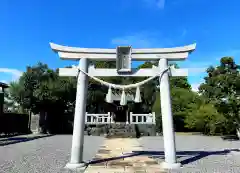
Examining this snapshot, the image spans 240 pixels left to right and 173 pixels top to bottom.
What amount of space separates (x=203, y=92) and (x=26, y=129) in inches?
646

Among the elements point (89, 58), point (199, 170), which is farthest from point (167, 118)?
point (89, 58)

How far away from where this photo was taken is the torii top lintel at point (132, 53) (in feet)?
22.7

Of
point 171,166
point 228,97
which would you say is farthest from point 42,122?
point 171,166

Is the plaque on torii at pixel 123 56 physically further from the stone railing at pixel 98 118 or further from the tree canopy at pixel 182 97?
the stone railing at pixel 98 118

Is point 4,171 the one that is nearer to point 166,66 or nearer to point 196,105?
point 166,66

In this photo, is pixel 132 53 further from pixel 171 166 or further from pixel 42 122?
pixel 42 122

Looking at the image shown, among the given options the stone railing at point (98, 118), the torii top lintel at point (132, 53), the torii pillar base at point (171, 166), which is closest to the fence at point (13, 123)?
the stone railing at point (98, 118)

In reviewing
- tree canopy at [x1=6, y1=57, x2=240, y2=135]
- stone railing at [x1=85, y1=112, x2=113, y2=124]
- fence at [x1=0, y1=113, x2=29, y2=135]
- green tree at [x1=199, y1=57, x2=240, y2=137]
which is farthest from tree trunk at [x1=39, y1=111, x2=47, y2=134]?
green tree at [x1=199, y1=57, x2=240, y2=137]

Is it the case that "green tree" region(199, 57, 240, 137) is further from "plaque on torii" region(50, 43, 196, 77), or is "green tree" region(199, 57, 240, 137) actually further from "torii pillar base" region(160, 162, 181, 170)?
"torii pillar base" region(160, 162, 181, 170)

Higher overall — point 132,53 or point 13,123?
point 132,53

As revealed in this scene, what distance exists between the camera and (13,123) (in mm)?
19078

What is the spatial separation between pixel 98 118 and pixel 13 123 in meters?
7.03

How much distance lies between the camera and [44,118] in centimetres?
2131

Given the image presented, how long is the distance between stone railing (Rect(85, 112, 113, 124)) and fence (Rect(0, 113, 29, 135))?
5.91 m
